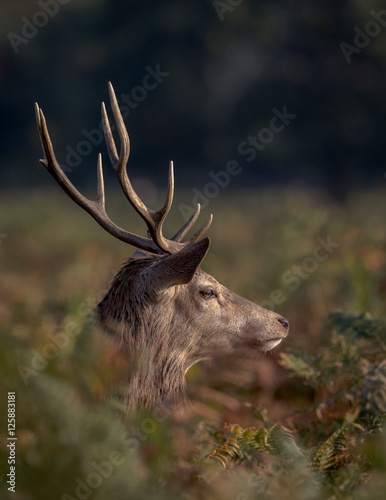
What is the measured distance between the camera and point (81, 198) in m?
4.26

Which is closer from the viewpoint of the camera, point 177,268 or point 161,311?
point 177,268

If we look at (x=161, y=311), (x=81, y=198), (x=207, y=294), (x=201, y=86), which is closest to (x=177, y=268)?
(x=161, y=311)

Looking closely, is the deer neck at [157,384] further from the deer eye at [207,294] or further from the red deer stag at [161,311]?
the deer eye at [207,294]

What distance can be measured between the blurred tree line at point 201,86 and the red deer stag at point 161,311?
52.7 feet

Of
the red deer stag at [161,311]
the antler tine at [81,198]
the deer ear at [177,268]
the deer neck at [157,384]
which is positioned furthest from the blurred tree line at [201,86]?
the deer ear at [177,268]

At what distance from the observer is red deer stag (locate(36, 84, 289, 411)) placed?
396 centimetres

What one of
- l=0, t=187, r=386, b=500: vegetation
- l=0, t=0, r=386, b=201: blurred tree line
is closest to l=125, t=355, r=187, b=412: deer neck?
l=0, t=187, r=386, b=500: vegetation

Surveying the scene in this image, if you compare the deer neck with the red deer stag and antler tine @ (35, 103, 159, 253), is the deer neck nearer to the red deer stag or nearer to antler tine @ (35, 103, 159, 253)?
the red deer stag

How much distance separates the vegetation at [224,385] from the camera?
1907 millimetres

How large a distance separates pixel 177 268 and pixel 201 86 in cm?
2293

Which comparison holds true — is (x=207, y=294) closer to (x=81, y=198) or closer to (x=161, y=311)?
(x=161, y=311)

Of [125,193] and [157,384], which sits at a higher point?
[125,193]

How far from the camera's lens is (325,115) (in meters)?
20.6

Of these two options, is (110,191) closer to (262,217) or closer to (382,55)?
(262,217)
